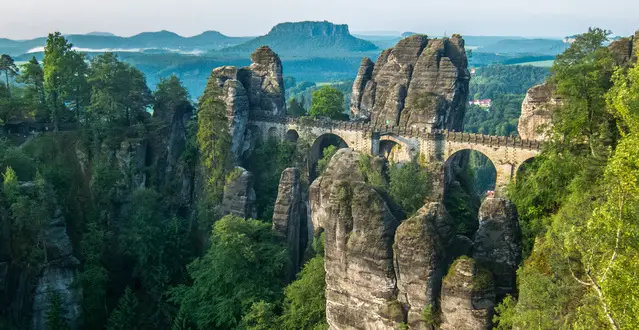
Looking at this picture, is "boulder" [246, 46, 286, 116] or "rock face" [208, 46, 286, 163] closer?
"rock face" [208, 46, 286, 163]

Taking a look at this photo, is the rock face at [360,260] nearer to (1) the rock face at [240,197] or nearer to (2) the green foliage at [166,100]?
(1) the rock face at [240,197]

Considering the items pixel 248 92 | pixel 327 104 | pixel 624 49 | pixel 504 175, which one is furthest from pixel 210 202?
pixel 624 49

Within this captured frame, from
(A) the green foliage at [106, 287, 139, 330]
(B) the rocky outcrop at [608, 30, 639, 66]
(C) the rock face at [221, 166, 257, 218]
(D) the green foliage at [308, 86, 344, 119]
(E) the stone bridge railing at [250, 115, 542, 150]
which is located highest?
(B) the rocky outcrop at [608, 30, 639, 66]

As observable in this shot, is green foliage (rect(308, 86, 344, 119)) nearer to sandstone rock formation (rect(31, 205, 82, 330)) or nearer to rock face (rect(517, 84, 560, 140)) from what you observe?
rock face (rect(517, 84, 560, 140))

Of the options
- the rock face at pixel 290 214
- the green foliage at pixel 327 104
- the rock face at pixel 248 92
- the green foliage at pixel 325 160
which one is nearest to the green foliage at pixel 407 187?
the rock face at pixel 290 214

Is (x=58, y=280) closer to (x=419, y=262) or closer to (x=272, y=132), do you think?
(x=272, y=132)

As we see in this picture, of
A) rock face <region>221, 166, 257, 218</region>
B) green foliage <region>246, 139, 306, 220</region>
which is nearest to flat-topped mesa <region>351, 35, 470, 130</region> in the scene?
green foliage <region>246, 139, 306, 220</region>
